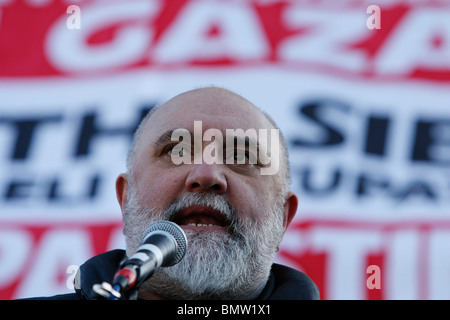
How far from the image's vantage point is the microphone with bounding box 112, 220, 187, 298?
4.13 ft

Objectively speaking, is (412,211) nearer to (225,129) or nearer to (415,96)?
(415,96)

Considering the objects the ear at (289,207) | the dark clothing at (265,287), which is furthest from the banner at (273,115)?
the dark clothing at (265,287)

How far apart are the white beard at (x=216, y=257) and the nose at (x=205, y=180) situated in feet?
0.08

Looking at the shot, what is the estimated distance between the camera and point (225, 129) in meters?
2.30

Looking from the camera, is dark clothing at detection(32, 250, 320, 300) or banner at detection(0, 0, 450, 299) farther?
banner at detection(0, 0, 450, 299)

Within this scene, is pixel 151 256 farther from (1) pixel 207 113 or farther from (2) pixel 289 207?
(2) pixel 289 207

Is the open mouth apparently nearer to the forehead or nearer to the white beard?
the white beard

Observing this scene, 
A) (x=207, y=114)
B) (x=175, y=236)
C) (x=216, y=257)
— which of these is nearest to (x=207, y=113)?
(x=207, y=114)

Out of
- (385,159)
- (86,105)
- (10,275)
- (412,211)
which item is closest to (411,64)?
(385,159)

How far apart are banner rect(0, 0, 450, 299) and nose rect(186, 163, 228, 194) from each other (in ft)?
5.16

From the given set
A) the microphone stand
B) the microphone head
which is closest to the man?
the microphone head

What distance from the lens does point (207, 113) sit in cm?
237

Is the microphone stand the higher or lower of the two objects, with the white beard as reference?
lower

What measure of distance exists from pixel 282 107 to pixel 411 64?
0.90 meters
